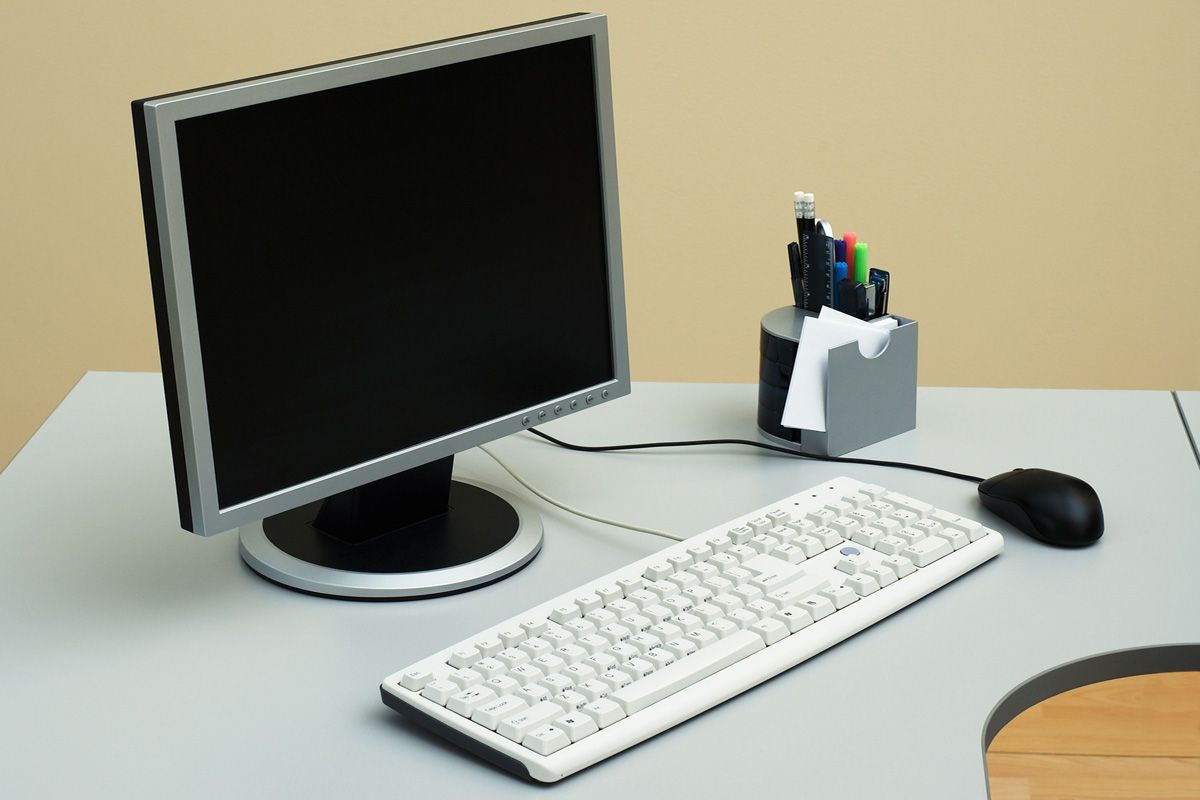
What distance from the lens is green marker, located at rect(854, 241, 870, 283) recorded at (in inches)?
50.4

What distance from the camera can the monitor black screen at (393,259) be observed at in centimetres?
91

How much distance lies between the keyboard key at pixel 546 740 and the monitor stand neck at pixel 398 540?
231mm

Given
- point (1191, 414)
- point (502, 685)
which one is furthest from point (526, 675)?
point (1191, 414)

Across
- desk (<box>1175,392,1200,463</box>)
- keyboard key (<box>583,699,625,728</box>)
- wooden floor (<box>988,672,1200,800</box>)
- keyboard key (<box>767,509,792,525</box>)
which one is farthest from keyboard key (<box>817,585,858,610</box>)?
wooden floor (<box>988,672,1200,800</box>)

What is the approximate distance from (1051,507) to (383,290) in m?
0.54

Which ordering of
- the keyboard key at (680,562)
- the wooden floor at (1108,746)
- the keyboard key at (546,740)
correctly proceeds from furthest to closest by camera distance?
the wooden floor at (1108,746) → the keyboard key at (680,562) → the keyboard key at (546,740)

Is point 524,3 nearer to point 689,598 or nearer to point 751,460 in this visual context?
point 751,460

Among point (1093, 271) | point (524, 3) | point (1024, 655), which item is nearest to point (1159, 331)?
point (1093, 271)

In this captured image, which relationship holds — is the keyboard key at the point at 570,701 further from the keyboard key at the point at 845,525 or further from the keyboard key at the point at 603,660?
the keyboard key at the point at 845,525

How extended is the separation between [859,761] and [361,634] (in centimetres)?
35

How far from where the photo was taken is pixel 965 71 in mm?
2432

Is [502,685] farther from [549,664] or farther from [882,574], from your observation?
[882,574]

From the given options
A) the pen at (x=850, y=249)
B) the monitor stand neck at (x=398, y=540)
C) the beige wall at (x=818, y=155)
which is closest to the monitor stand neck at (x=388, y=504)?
the monitor stand neck at (x=398, y=540)

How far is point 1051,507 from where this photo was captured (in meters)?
1.08
